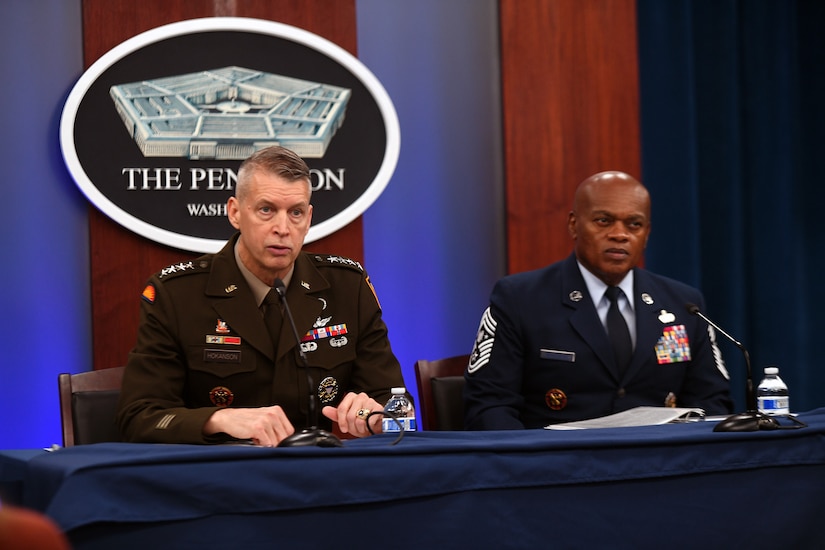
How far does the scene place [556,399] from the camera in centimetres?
290

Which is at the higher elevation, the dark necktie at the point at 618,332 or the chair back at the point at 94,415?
the dark necktie at the point at 618,332

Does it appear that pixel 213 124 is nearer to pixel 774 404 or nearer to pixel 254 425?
pixel 254 425

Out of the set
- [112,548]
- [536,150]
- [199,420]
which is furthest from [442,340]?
[112,548]

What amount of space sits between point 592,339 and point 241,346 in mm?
1024

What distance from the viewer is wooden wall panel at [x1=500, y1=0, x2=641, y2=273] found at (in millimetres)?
3785

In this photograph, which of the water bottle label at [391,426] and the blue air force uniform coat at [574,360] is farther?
the blue air force uniform coat at [574,360]

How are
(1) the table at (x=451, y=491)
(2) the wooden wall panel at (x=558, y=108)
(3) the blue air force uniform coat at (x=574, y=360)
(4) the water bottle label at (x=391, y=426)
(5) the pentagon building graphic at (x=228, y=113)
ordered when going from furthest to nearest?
1. (2) the wooden wall panel at (x=558, y=108)
2. (5) the pentagon building graphic at (x=228, y=113)
3. (3) the blue air force uniform coat at (x=574, y=360)
4. (4) the water bottle label at (x=391, y=426)
5. (1) the table at (x=451, y=491)

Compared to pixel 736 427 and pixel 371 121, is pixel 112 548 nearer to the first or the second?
pixel 736 427

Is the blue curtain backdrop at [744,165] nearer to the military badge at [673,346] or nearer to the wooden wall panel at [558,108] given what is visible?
the wooden wall panel at [558,108]

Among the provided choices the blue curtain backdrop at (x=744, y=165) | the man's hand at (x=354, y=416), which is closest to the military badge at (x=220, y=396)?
the man's hand at (x=354, y=416)

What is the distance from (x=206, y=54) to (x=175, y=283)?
3.83 feet

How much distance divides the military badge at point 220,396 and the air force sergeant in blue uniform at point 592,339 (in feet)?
2.31

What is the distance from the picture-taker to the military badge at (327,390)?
8.47ft

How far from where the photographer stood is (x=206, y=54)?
134 inches
